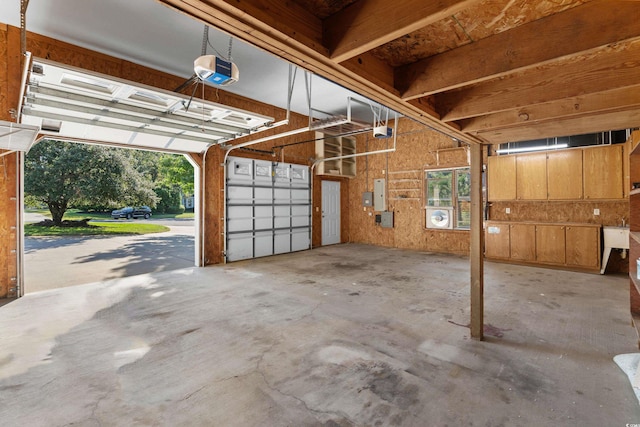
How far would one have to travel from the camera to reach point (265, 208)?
7.95m

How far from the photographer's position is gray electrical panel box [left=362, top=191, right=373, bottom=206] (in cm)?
990

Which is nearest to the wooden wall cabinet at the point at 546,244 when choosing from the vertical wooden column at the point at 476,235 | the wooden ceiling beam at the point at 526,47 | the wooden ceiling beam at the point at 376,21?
the vertical wooden column at the point at 476,235

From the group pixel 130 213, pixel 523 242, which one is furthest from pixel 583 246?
pixel 130 213

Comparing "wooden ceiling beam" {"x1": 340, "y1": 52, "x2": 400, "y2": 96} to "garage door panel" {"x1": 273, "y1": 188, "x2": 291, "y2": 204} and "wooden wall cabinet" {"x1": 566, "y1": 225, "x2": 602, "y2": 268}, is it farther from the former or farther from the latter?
"garage door panel" {"x1": 273, "y1": 188, "x2": 291, "y2": 204}

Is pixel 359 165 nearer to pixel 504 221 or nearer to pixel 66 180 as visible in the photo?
pixel 504 221

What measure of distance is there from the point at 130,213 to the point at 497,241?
75.2 feet

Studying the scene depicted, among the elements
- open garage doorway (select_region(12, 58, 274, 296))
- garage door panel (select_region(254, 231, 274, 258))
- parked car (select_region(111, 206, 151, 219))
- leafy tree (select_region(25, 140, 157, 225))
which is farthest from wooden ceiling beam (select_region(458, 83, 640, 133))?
parked car (select_region(111, 206, 151, 219))

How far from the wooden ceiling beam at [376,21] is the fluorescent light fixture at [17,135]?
3.43 m

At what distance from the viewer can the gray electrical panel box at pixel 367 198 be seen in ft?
32.5

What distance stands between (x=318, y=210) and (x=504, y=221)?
5.04 m

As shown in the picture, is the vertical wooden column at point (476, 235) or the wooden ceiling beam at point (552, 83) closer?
the wooden ceiling beam at point (552, 83)

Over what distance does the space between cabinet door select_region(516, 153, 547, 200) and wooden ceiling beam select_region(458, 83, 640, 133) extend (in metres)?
4.82

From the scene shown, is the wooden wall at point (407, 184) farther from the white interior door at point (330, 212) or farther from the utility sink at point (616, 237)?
the utility sink at point (616, 237)

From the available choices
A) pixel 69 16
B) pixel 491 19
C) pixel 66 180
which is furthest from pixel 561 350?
pixel 66 180
